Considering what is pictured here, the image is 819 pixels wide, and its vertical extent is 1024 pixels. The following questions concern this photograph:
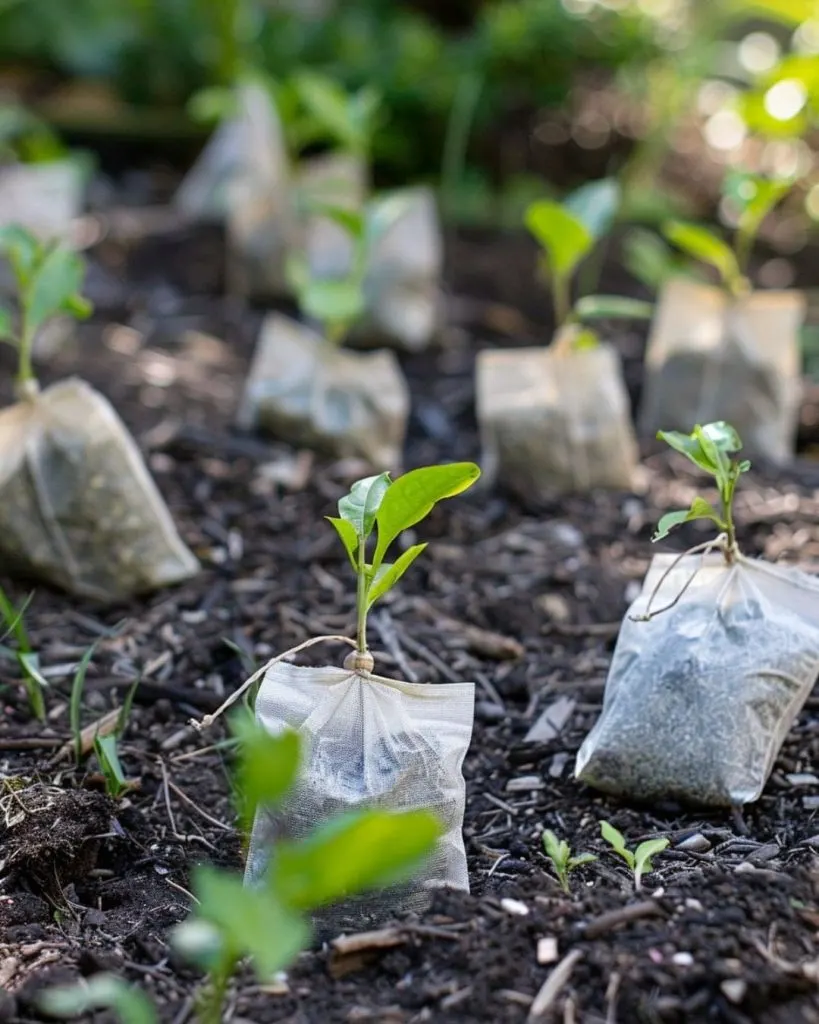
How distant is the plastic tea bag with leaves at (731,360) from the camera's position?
265 cm

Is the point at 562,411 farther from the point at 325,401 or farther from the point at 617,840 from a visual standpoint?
the point at 617,840

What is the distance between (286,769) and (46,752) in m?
0.78

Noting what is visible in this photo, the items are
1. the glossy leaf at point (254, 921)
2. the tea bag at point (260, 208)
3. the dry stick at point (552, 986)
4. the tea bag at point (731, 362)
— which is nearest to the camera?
the glossy leaf at point (254, 921)

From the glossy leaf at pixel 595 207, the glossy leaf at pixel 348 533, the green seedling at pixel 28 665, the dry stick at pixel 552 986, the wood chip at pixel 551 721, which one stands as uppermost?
the glossy leaf at pixel 595 207

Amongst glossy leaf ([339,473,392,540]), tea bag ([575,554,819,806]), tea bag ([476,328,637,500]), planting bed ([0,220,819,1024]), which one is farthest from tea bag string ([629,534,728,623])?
tea bag ([476,328,637,500])

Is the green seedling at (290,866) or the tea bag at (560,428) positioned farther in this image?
the tea bag at (560,428)

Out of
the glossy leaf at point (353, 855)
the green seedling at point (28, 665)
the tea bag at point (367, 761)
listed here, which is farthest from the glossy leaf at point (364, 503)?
the green seedling at point (28, 665)

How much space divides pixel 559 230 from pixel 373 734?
131cm

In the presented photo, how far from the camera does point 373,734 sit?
4.42 ft

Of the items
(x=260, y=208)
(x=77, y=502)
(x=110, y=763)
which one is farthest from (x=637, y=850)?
(x=260, y=208)

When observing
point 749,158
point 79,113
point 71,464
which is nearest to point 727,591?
A: point 71,464

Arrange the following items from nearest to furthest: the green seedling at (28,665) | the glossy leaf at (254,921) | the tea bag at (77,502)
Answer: the glossy leaf at (254,921), the green seedling at (28,665), the tea bag at (77,502)

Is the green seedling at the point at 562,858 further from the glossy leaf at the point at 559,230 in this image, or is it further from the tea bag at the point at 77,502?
the glossy leaf at the point at 559,230

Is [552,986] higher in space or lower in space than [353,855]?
lower
